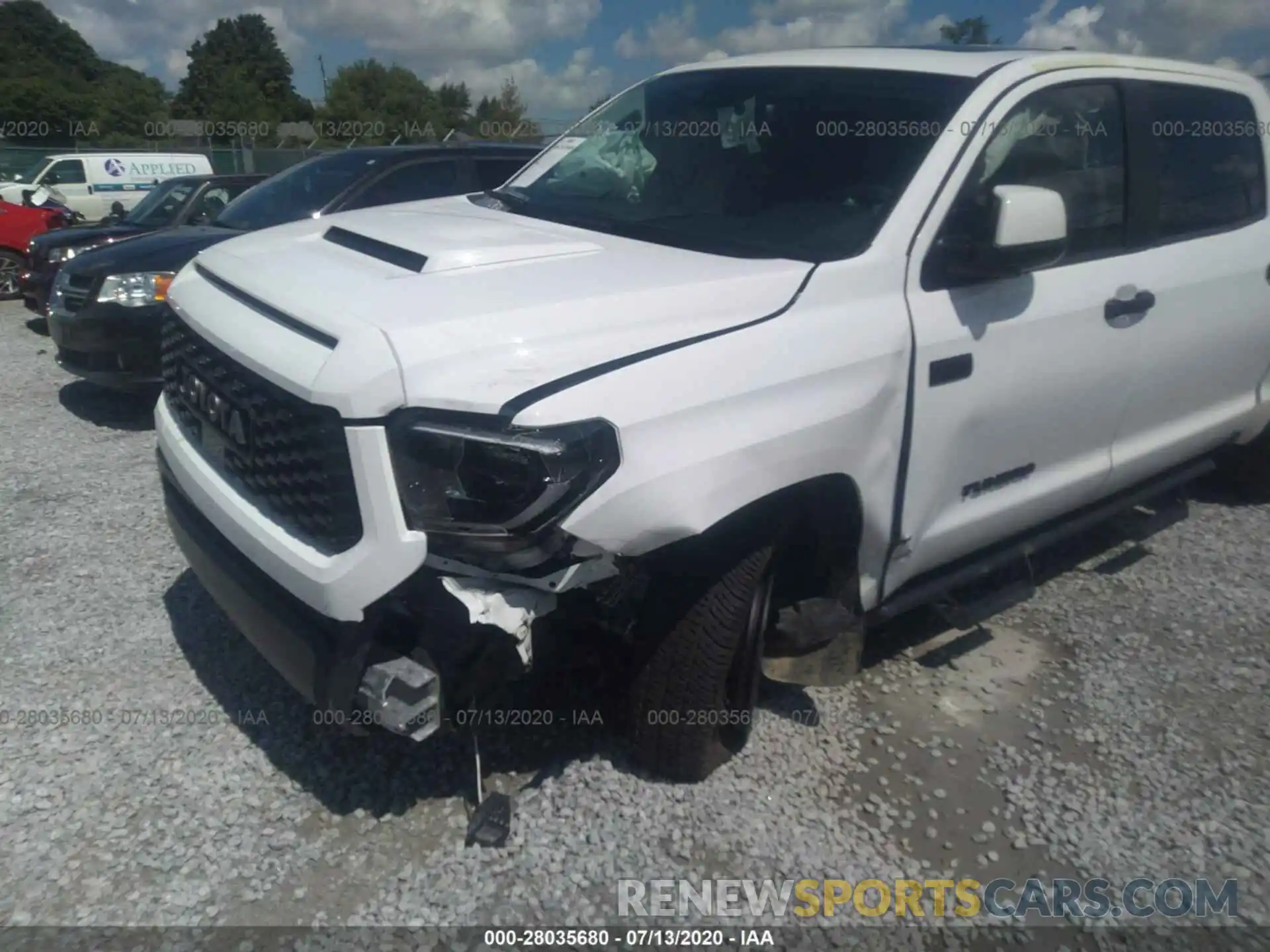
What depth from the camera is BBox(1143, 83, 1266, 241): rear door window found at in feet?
12.3

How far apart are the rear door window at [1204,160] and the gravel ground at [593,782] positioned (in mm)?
1590

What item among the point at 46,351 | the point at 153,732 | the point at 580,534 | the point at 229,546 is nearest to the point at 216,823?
the point at 153,732

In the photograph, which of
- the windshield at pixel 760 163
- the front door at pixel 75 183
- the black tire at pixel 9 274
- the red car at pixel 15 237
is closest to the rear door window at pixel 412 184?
the windshield at pixel 760 163

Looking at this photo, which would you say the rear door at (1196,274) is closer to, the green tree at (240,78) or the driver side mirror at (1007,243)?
the driver side mirror at (1007,243)

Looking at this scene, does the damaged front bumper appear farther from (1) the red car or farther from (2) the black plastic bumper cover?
(1) the red car

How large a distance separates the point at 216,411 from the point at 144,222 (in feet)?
24.5

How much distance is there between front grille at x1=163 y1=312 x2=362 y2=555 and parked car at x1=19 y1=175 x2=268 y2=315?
6161mm

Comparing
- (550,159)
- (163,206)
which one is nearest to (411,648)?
(550,159)

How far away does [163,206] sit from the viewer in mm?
9180

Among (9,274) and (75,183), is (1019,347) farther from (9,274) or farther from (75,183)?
(75,183)

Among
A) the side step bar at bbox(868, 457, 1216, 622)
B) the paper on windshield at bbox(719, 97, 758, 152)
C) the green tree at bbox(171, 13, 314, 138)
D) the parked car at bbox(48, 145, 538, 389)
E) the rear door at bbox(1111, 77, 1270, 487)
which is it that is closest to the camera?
the side step bar at bbox(868, 457, 1216, 622)

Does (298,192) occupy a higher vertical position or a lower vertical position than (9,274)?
higher

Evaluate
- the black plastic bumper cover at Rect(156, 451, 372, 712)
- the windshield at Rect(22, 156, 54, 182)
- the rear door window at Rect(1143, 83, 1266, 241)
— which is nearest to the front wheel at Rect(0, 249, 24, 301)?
the windshield at Rect(22, 156, 54, 182)

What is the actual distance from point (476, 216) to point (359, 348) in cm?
132
